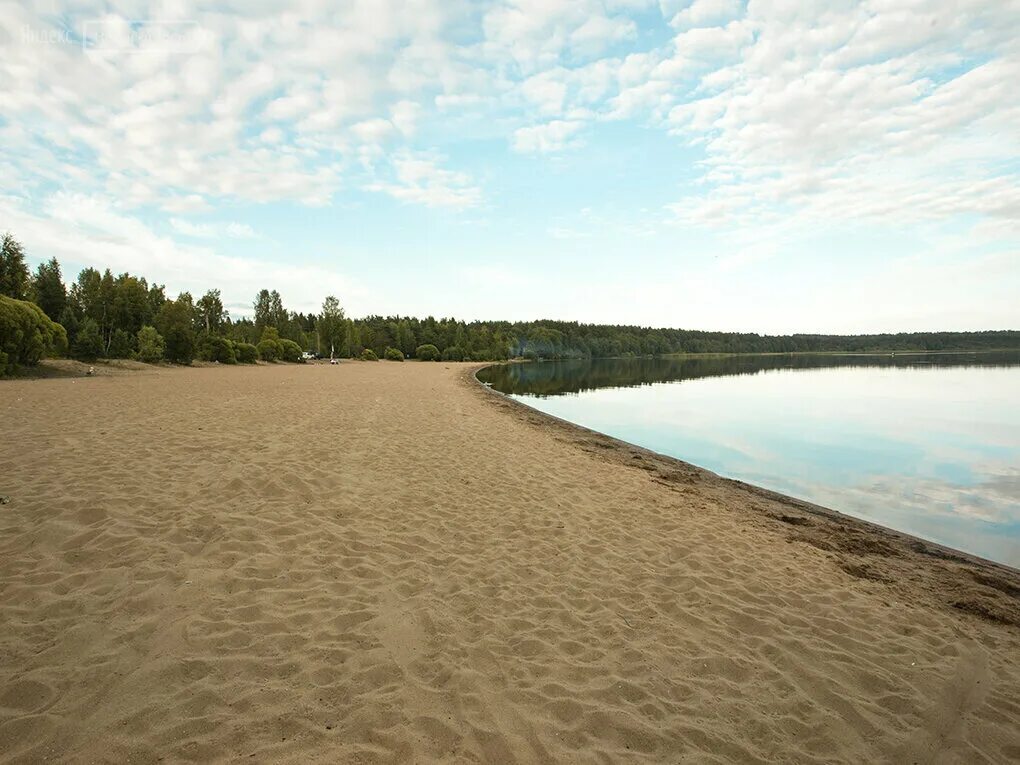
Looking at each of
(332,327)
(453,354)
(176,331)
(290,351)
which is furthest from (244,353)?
(453,354)

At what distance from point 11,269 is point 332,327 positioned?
59.1 metres

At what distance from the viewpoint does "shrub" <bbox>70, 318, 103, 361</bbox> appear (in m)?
36.6

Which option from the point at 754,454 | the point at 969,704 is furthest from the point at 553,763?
the point at 754,454

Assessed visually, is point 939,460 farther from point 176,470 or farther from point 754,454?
point 176,470

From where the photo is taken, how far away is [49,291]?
42938mm

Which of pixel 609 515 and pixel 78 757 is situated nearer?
pixel 78 757

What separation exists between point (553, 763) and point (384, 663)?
1.69 m

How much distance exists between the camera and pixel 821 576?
716cm

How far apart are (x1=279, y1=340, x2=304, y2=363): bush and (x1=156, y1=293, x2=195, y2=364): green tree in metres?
23.4

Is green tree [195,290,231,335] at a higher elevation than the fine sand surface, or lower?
higher

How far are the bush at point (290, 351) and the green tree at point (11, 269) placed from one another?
36.1 m

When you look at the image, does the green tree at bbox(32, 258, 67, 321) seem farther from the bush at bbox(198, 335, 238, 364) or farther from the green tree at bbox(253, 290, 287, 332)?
the green tree at bbox(253, 290, 287, 332)

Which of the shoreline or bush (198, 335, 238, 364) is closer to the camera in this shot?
the shoreline

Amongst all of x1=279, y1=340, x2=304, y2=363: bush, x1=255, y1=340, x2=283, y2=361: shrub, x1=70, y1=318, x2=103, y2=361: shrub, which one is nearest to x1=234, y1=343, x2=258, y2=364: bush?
x1=255, y1=340, x2=283, y2=361: shrub
